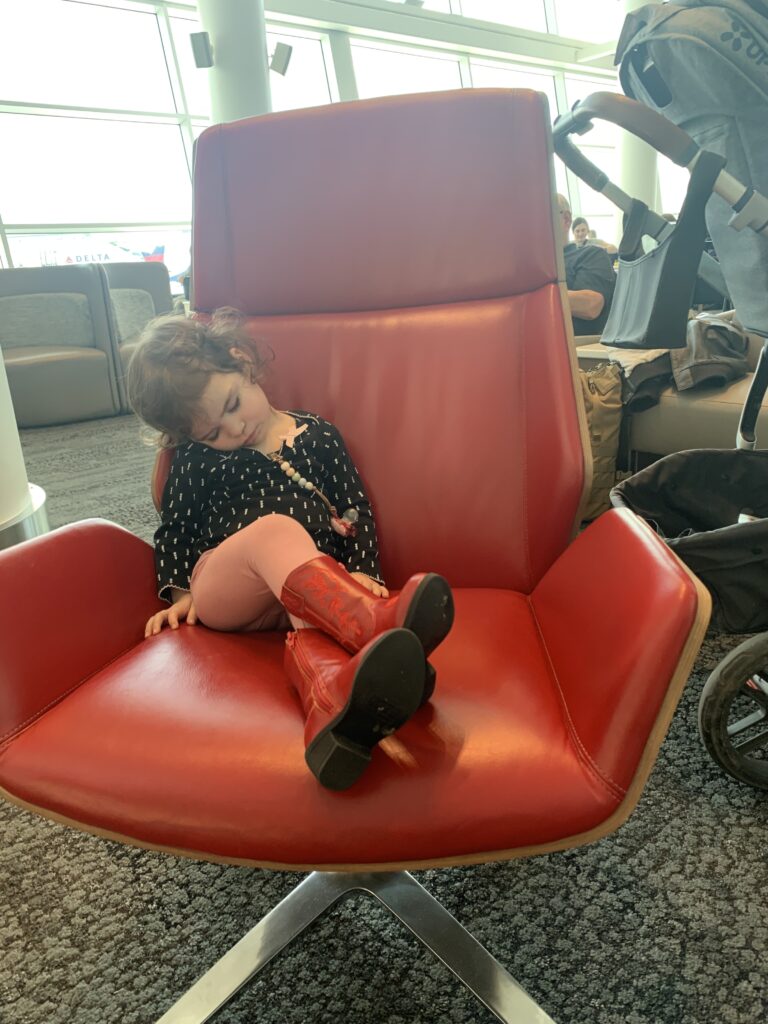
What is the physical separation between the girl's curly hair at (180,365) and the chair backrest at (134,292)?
3.64m

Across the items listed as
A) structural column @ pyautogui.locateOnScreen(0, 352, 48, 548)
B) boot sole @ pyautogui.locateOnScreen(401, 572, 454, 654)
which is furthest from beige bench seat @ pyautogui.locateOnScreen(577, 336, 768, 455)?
structural column @ pyautogui.locateOnScreen(0, 352, 48, 548)

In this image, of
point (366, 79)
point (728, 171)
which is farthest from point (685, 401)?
point (366, 79)

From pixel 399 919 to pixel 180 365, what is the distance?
2.62ft

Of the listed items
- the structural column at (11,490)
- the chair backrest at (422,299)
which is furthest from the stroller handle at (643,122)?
the structural column at (11,490)

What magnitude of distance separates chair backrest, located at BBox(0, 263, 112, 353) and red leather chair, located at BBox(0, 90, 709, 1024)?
348cm

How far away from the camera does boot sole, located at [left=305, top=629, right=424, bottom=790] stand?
641mm

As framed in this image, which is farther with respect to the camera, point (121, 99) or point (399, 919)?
point (121, 99)

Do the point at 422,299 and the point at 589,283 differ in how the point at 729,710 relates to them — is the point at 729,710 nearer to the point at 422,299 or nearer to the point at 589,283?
the point at 422,299

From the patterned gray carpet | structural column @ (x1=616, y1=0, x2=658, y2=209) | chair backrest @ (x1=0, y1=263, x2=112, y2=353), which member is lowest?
the patterned gray carpet

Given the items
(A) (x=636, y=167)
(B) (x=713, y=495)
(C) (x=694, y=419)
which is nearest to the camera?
(B) (x=713, y=495)

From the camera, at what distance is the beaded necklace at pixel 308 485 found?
1.12m

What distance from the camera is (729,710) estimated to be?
113 cm

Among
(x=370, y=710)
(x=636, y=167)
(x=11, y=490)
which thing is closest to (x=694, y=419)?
(x=370, y=710)

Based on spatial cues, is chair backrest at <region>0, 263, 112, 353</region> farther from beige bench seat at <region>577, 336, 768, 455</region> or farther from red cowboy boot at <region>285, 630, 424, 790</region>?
red cowboy boot at <region>285, 630, 424, 790</region>
